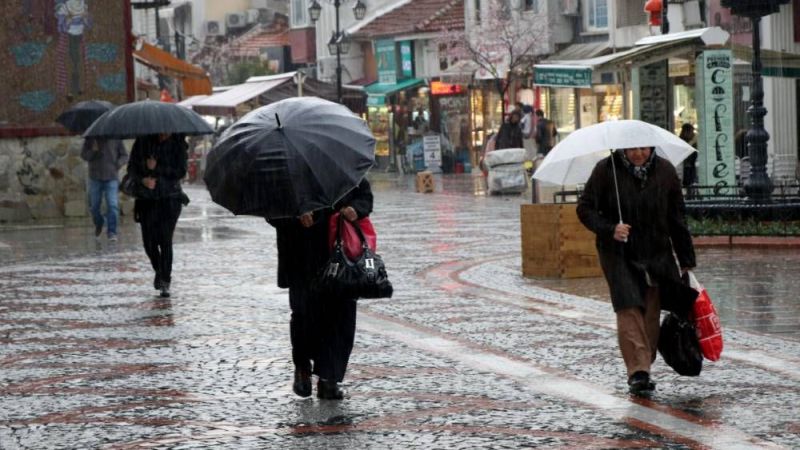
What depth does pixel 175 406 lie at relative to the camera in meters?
9.85

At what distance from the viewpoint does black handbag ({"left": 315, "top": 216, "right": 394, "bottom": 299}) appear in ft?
31.9

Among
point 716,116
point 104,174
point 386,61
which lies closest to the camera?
point 716,116

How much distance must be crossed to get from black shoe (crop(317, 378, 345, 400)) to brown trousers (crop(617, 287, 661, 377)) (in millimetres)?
1595

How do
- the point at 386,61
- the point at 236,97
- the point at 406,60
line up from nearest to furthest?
the point at 236,97 → the point at 406,60 → the point at 386,61

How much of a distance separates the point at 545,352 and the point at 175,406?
2906 mm

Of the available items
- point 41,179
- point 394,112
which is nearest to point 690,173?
point 41,179

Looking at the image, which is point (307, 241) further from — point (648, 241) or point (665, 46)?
point (665, 46)

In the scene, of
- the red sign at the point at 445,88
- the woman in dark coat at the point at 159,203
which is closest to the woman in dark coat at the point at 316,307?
the woman in dark coat at the point at 159,203

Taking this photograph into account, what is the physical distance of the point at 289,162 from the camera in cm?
965

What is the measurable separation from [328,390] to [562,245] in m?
7.30

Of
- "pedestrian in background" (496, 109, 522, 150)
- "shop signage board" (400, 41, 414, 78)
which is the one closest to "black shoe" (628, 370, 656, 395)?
"pedestrian in background" (496, 109, 522, 150)

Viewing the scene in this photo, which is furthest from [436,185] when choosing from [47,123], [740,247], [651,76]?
[740,247]

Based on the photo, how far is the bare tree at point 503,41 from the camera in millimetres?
50906

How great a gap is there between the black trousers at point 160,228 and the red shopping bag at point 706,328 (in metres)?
6.94
